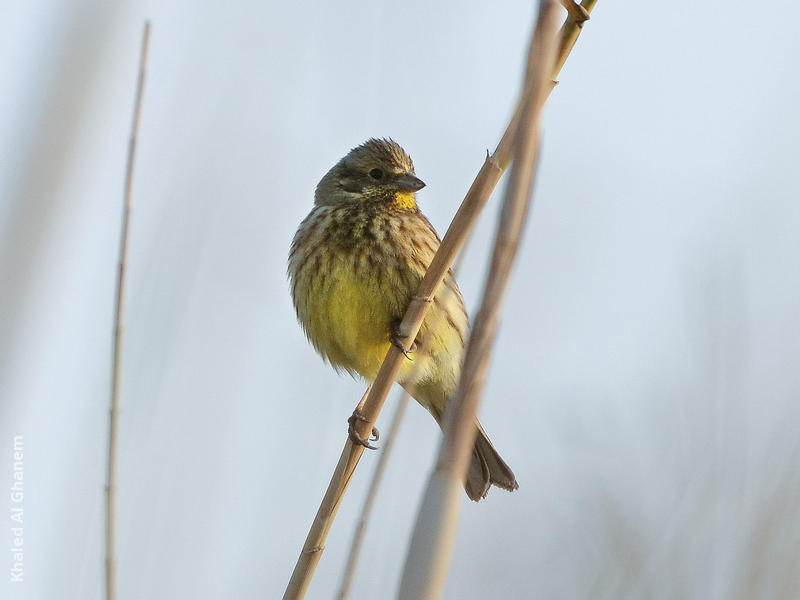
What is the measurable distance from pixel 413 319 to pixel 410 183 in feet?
4.26

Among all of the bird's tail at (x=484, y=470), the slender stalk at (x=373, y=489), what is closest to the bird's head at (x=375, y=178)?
the bird's tail at (x=484, y=470)

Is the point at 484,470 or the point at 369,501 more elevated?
the point at 369,501

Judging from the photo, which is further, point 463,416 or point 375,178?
point 375,178

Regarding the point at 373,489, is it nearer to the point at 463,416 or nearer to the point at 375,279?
the point at 463,416

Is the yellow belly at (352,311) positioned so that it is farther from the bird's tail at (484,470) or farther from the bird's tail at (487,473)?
the bird's tail at (487,473)

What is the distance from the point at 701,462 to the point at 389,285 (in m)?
1.33

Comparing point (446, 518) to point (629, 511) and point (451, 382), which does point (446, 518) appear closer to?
point (629, 511)

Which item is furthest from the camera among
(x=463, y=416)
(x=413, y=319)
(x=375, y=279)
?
(x=375, y=279)

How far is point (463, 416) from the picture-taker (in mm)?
1186

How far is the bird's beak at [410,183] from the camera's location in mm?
4070

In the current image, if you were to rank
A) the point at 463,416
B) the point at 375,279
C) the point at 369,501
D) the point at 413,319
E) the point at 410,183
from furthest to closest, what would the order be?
1. the point at 410,183
2. the point at 375,279
3. the point at 413,319
4. the point at 369,501
5. the point at 463,416

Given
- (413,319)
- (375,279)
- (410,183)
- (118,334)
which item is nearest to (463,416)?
(118,334)

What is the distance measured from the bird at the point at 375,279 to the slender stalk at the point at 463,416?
2162 mm

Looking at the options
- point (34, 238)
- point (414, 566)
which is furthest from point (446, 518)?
point (34, 238)
